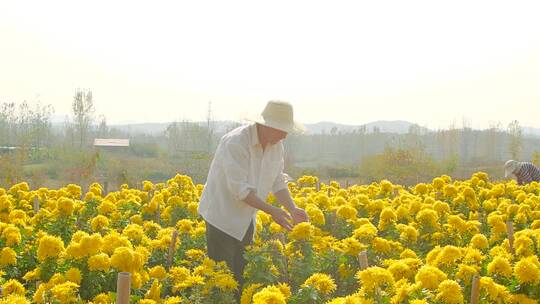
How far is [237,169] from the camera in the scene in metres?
4.14

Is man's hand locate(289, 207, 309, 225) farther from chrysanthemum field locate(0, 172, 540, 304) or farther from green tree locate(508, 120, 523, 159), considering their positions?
green tree locate(508, 120, 523, 159)

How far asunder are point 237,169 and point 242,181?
0.10 metres

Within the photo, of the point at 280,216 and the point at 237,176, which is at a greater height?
the point at 237,176

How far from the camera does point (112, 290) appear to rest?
13.1 feet

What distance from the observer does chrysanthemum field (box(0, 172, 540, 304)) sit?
10.4ft

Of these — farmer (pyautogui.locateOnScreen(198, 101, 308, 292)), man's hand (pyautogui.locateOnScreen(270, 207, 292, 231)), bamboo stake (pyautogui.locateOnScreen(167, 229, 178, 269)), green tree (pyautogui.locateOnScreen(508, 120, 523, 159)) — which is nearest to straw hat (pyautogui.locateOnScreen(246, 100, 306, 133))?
farmer (pyautogui.locateOnScreen(198, 101, 308, 292))

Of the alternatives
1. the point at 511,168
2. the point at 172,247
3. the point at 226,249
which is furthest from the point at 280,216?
the point at 511,168

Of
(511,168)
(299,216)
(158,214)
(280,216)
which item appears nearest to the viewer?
(280,216)

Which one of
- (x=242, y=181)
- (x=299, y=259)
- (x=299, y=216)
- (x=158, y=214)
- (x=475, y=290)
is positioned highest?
(x=242, y=181)

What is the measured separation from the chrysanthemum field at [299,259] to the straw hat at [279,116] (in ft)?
2.39

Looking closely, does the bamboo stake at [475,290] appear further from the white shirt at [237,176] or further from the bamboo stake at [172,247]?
the bamboo stake at [172,247]

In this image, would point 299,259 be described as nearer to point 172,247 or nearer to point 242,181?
point 242,181

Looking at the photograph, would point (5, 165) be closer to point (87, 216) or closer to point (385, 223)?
point (87, 216)

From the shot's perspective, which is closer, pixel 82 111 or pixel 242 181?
pixel 242 181
